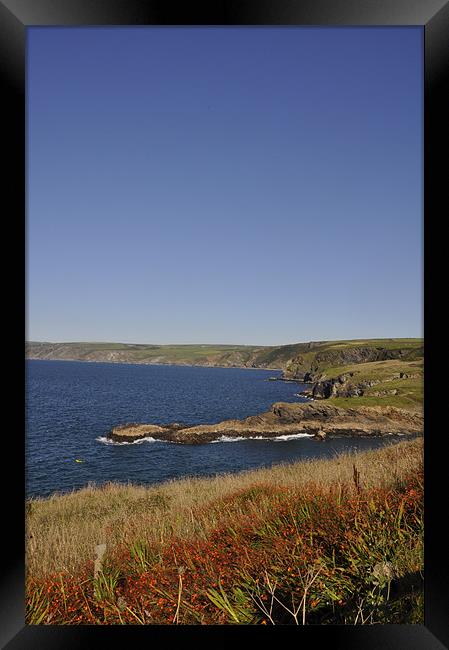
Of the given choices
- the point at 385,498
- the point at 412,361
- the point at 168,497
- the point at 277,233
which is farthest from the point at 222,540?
the point at 412,361

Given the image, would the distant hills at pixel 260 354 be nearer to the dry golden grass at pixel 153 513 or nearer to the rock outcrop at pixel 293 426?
the rock outcrop at pixel 293 426

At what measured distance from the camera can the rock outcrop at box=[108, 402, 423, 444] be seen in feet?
34.0

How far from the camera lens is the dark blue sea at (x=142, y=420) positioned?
30.2 ft

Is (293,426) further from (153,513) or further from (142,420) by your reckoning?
(153,513)

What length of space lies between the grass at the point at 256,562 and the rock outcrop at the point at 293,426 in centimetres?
834

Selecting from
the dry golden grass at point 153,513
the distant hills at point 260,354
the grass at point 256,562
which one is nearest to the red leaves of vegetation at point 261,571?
the grass at point 256,562

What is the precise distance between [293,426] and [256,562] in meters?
11.7

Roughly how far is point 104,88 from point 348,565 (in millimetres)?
3477

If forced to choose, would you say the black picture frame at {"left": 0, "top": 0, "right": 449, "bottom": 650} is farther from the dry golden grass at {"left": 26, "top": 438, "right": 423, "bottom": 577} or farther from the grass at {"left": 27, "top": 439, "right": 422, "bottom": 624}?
the dry golden grass at {"left": 26, "top": 438, "right": 423, "bottom": 577}

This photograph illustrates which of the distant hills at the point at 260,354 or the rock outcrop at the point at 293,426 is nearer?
the rock outcrop at the point at 293,426
